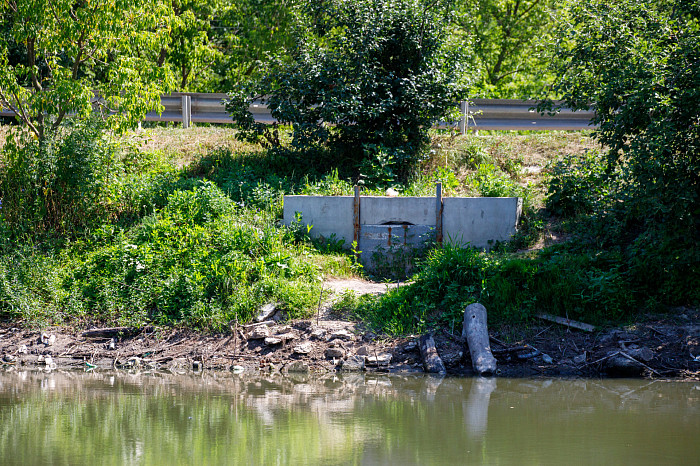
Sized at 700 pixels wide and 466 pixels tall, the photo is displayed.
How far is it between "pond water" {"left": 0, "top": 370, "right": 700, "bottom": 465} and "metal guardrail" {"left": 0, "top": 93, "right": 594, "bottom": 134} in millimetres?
8925

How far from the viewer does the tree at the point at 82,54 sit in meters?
13.4

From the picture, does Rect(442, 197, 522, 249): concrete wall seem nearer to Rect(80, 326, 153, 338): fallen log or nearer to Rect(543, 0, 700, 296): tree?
Rect(543, 0, 700, 296): tree

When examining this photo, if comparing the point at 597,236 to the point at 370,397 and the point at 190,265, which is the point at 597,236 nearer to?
the point at 370,397

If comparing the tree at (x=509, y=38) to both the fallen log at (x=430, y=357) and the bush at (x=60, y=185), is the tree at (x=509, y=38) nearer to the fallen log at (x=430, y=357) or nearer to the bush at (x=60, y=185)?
the bush at (x=60, y=185)

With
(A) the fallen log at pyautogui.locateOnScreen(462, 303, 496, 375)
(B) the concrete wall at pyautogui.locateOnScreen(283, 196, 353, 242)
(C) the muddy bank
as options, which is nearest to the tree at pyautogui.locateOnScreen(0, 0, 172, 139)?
(B) the concrete wall at pyautogui.locateOnScreen(283, 196, 353, 242)

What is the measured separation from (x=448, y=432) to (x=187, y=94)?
13267 mm

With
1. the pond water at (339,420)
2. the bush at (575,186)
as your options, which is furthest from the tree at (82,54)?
the bush at (575,186)

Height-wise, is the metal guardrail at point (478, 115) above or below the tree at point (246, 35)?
below

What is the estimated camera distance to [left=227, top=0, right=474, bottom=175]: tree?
14969 mm

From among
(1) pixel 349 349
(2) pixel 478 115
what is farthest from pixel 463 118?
(1) pixel 349 349

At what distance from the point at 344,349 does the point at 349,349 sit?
3.0 inches

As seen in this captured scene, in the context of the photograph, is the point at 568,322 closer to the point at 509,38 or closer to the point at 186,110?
the point at 186,110

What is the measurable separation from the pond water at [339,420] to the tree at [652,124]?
7.48 ft

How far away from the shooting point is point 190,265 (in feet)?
39.6
